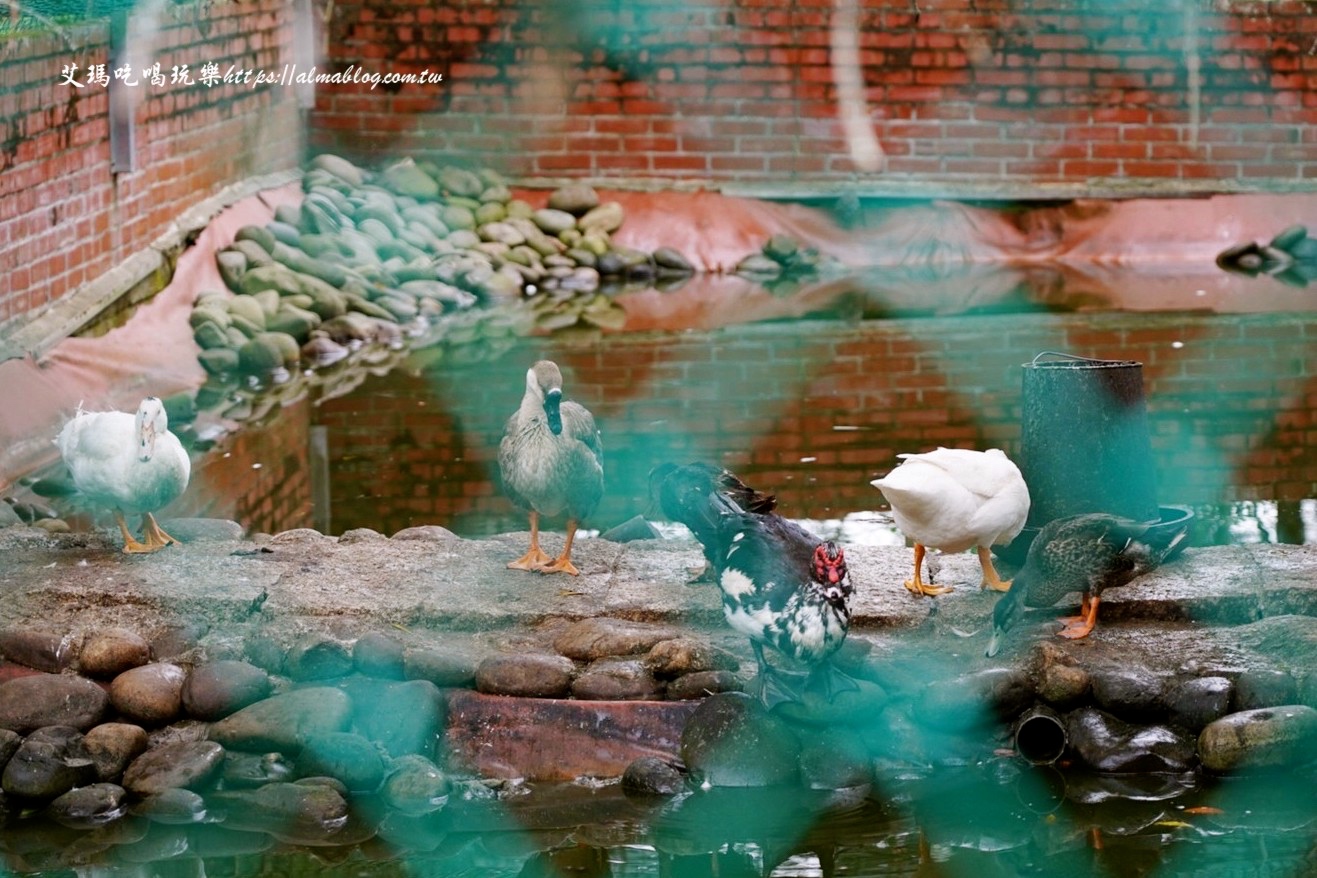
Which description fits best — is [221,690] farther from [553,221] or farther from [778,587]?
[553,221]

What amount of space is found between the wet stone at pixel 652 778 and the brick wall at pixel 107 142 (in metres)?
3.24

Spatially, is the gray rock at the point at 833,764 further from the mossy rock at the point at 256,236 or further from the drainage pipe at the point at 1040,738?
the mossy rock at the point at 256,236

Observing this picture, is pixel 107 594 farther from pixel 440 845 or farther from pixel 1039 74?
pixel 1039 74

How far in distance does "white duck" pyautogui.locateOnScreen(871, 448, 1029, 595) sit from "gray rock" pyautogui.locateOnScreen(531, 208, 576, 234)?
20.5 ft

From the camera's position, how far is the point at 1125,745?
3.23m

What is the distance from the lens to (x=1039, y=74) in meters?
9.81

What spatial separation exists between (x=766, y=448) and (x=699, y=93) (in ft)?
15.1

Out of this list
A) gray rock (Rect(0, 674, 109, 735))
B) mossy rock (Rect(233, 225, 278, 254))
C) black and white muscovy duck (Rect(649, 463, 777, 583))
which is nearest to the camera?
gray rock (Rect(0, 674, 109, 735))

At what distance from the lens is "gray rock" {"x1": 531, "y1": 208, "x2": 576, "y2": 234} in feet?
31.6

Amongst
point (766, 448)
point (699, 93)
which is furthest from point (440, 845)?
point (699, 93)

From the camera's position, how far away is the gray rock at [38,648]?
3475mm

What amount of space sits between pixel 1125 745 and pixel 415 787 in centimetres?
132

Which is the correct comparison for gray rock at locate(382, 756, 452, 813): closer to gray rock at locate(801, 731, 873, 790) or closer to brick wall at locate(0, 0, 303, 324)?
gray rock at locate(801, 731, 873, 790)

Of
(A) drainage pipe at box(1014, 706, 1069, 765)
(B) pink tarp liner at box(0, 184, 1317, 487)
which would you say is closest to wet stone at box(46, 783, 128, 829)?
(A) drainage pipe at box(1014, 706, 1069, 765)
